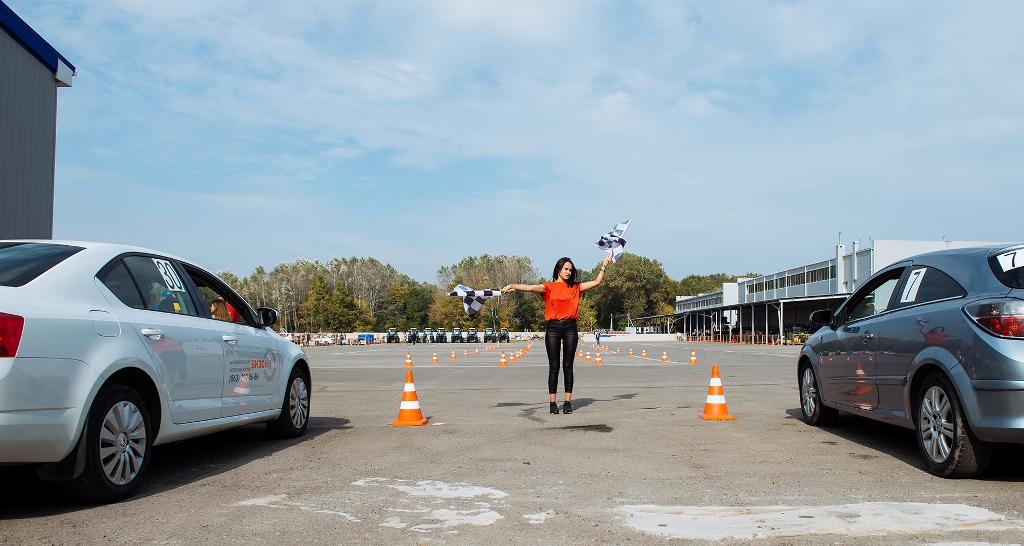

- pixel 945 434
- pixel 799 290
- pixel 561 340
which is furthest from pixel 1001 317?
pixel 799 290

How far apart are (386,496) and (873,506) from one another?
3002 millimetres

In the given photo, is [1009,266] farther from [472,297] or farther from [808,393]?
[472,297]

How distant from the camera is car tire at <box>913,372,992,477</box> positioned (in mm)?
5328

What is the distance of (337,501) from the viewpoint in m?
4.96

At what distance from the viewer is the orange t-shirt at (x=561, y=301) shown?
371 inches

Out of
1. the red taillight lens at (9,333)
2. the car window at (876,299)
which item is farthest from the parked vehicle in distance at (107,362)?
the car window at (876,299)

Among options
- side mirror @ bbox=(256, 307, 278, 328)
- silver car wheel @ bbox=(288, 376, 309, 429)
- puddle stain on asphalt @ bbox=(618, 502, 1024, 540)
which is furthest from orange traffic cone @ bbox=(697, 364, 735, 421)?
side mirror @ bbox=(256, 307, 278, 328)

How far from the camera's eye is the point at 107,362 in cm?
481

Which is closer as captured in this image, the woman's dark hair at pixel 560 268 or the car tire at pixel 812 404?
the car tire at pixel 812 404

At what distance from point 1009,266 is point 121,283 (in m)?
6.14

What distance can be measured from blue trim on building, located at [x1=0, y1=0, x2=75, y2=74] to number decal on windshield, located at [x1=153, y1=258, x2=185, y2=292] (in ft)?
39.0

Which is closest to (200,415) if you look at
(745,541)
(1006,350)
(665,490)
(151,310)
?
(151,310)

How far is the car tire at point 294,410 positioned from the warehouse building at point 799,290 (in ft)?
132

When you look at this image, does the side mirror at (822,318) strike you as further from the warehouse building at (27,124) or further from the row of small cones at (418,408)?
the warehouse building at (27,124)
